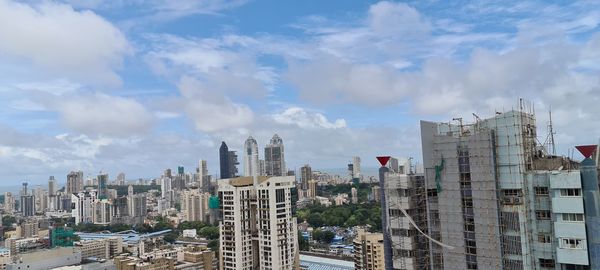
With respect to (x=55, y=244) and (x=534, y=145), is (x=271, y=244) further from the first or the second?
(x=55, y=244)

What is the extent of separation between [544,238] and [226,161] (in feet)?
199

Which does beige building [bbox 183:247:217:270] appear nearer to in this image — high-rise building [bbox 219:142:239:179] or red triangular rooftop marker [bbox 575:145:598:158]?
red triangular rooftop marker [bbox 575:145:598:158]

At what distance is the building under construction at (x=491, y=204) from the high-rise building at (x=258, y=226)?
11665 mm

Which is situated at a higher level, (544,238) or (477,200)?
(477,200)

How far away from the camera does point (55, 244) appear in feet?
107

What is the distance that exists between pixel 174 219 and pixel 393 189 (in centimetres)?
4672

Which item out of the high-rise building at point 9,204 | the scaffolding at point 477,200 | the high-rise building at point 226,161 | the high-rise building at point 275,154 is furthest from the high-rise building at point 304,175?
the scaffolding at point 477,200

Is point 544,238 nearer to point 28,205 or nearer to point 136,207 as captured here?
point 136,207

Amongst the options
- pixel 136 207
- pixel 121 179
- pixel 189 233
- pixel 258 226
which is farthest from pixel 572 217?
pixel 121 179

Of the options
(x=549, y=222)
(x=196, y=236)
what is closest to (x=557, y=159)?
(x=549, y=222)

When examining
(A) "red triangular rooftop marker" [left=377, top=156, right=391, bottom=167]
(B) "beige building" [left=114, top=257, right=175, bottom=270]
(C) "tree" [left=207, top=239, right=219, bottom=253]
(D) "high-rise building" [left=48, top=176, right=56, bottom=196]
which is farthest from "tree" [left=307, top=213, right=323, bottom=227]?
(D) "high-rise building" [left=48, top=176, right=56, bottom=196]

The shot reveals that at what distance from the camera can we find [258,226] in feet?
59.7

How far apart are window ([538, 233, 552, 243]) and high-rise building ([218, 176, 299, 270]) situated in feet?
43.0

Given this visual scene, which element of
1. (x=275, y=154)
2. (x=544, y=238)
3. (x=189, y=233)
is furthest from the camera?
(x=275, y=154)
